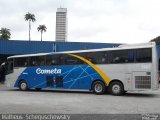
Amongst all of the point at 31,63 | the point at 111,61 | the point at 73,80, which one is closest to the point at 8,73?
the point at 31,63

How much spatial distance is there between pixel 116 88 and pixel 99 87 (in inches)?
48.9

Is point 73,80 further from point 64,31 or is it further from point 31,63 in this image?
point 64,31

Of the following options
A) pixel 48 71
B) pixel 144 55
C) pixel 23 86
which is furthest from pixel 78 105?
pixel 23 86

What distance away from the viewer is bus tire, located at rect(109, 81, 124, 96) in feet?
63.2

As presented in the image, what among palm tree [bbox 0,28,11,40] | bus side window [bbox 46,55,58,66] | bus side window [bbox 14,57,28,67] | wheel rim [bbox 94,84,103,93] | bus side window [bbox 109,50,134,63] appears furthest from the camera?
palm tree [bbox 0,28,11,40]

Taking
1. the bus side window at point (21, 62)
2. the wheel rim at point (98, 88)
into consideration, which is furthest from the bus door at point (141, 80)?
the bus side window at point (21, 62)

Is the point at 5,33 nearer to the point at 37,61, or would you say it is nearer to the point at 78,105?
the point at 37,61

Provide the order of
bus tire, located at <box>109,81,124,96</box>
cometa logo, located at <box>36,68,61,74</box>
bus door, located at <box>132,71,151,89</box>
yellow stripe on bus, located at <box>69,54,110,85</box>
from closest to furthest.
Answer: bus door, located at <box>132,71,151,89</box> < bus tire, located at <box>109,81,124,96</box> < yellow stripe on bus, located at <box>69,54,110,85</box> < cometa logo, located at <box>36,68,61,74</box>

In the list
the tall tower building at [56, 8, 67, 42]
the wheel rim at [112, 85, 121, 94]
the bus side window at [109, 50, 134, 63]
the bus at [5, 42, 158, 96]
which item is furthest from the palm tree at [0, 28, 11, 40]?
the wheel rim at [112, 85, 121, 94]

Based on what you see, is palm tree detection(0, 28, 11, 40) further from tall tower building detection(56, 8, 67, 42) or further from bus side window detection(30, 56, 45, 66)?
tall tower building detection(56, 8, 67, 42)

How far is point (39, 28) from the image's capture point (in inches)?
4154

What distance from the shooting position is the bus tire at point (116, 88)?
1927 centimetres

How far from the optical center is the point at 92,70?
807 inches

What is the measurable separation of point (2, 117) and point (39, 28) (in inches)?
3808
